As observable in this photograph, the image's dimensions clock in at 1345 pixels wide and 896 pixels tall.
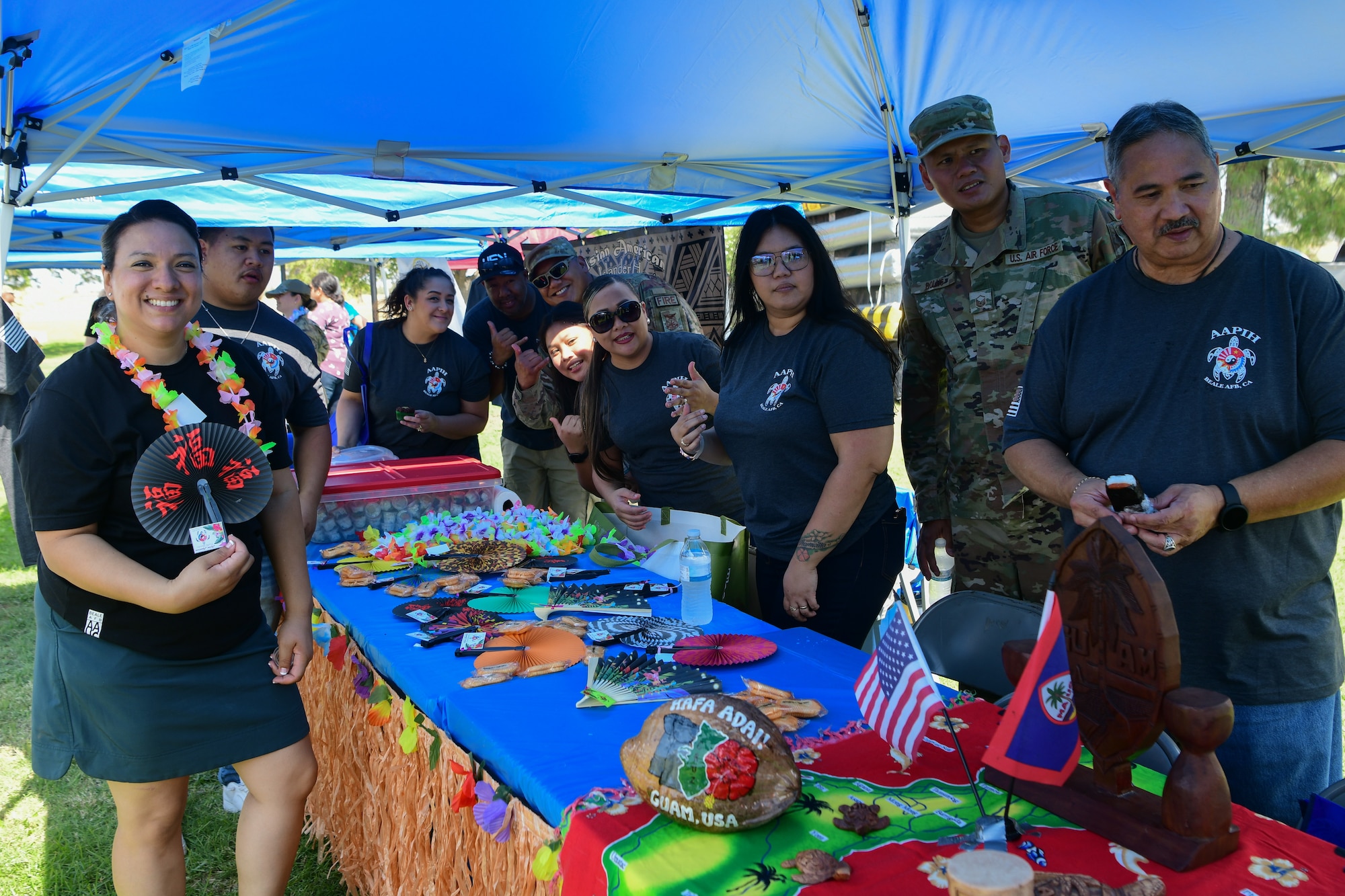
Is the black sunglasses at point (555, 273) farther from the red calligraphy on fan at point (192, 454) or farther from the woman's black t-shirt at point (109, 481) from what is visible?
the red calligraphy on fan at point (192, 454)

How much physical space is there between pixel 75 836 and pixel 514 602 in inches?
74.3

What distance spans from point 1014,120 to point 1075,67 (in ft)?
2.33

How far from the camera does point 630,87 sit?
12.6ft

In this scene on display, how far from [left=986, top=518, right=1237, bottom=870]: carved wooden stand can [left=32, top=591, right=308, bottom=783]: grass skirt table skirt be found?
5.43 feet

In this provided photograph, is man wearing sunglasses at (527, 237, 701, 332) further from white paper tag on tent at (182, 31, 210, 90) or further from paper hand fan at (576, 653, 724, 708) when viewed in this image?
paper hand fan at (576, 653, 724, 708)

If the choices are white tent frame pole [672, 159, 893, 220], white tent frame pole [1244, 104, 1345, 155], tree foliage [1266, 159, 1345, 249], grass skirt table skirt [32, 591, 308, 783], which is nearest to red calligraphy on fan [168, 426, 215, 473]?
grass skirt table skirt [32, 591, 308, 783]

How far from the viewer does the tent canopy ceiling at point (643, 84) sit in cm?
302

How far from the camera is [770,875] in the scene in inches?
42.6

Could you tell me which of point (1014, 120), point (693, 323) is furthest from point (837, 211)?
point (693, 323)

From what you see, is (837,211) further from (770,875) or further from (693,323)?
(770,875)

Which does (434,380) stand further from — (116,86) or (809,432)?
(809,432)

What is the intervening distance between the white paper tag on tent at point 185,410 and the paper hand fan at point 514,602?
2.81 feet

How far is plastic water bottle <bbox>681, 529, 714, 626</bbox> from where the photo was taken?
7.02 feet

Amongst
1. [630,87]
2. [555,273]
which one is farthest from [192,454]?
[630,87]
